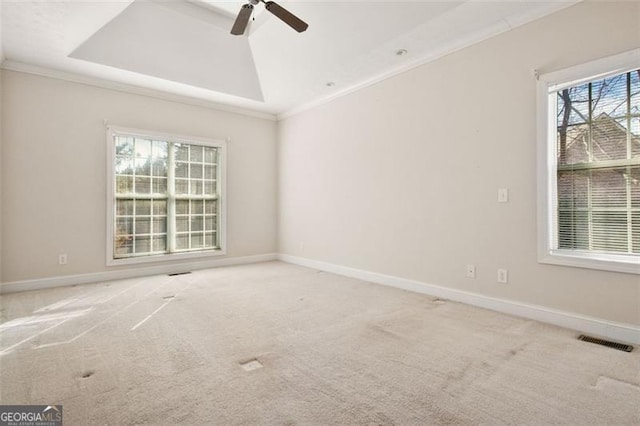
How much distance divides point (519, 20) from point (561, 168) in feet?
4.49

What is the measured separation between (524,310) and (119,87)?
541 centimetres

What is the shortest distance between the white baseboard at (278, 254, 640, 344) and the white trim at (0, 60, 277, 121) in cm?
336

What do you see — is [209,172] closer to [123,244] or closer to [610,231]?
[123,244]

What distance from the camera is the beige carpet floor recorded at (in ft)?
5.09

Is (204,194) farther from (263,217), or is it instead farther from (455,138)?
(455,138)

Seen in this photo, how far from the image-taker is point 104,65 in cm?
374

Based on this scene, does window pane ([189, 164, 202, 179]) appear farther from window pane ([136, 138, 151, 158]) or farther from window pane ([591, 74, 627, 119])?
window pane ([591, 74, 627, 119])

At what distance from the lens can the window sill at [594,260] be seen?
7.70 feet

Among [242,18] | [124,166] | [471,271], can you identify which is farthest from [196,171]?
[471,271]

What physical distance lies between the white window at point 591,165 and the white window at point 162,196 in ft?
14.5

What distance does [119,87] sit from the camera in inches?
170

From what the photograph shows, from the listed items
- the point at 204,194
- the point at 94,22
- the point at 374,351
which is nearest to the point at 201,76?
the point at 94,22

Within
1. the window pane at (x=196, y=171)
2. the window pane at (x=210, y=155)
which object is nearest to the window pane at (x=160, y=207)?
the window pane at (x=196, y=171)

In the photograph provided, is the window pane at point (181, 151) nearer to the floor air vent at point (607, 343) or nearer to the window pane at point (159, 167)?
the window pane at point (159, 167)
